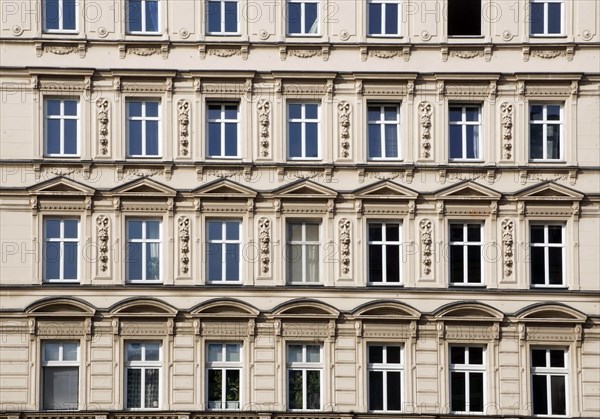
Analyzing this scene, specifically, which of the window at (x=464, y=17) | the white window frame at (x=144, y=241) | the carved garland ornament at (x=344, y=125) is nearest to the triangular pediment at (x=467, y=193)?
the carved garland ornament at (x=344, y=125)

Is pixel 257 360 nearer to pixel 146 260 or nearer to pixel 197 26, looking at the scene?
pixel 146 260

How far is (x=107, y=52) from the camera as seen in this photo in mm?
40406

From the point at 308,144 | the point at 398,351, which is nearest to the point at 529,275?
the point at 398,351

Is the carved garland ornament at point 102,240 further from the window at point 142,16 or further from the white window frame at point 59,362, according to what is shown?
the window at point 142,16

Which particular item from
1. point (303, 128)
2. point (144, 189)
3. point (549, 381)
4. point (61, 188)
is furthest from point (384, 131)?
point (61, 188)

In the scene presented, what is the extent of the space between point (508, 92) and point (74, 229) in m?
12.3

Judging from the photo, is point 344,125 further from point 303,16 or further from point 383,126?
point 303,16

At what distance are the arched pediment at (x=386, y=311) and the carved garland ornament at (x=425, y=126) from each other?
418 cm

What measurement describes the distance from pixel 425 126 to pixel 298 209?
4128mm

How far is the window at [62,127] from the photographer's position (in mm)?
40312

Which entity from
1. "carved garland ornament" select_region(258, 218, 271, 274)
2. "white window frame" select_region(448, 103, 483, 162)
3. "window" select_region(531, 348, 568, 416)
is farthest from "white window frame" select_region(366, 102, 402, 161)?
"window" select_region(531, 348, 568, 416)

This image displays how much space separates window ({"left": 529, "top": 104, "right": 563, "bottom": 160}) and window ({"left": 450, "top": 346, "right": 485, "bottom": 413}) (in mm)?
5624

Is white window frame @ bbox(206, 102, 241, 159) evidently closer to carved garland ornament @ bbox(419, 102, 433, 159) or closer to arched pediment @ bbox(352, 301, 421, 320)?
carved garland ornament @ bbox(419, 102, 433, 159)

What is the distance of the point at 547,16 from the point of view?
4097 centimetres
